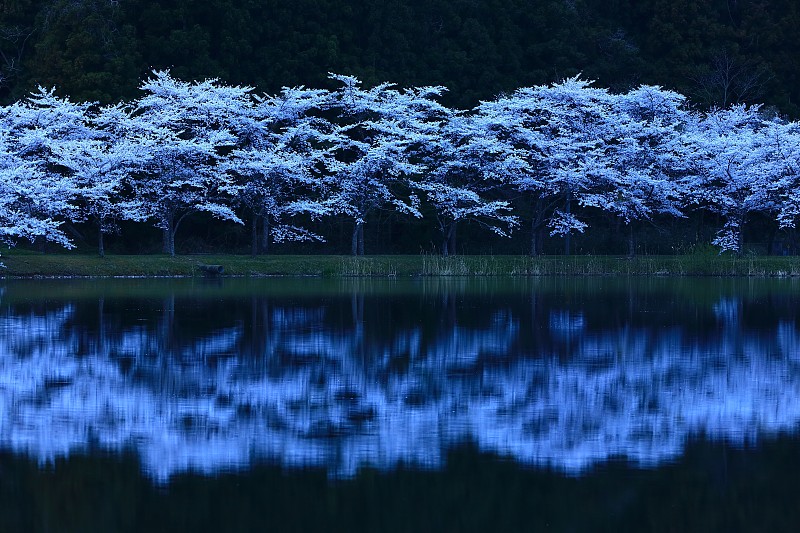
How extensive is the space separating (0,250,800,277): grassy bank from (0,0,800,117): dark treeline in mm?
10626

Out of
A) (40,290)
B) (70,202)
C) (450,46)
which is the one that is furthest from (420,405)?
(450,46)

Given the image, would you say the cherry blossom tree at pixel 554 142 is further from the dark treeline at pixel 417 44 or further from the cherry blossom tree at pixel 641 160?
the dark treeline at pixel 417 44

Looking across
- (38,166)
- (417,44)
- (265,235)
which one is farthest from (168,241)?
(417,44)

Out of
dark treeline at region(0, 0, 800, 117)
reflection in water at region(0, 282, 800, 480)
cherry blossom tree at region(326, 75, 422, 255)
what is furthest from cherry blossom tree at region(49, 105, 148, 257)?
reflection in water at region(0, 282, 800, 480)

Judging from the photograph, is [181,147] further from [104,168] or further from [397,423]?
[397,423]

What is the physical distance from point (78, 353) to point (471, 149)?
32.7 metres

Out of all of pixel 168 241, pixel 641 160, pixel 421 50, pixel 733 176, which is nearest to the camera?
pixel 168 241

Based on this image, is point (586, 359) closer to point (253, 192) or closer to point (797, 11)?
point (253, 192)

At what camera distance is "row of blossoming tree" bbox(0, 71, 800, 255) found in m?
46.3

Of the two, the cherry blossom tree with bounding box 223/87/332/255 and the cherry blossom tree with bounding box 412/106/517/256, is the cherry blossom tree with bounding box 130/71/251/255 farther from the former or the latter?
the cherry blossom tree with bounding box 412/106/517/256

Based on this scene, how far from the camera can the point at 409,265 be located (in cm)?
4619

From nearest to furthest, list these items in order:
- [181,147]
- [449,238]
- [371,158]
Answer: [181,147] < [371,158] < [449,238]

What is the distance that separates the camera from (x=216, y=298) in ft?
102

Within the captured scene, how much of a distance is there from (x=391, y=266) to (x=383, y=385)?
101 ft
